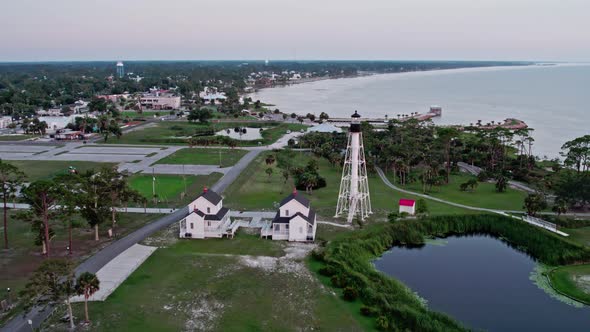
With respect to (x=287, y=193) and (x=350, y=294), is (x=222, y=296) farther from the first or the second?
(x=287, y=193)

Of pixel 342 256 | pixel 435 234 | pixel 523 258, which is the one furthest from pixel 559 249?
pixel 342 256

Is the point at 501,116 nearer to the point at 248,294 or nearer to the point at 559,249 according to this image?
the point at 559,249

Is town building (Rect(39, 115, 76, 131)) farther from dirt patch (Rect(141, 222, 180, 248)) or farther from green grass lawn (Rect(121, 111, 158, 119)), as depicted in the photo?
dirt patch (Rect(141, 222, 180, 248))

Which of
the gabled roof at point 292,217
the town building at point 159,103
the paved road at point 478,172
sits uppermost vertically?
the town building at point 159,103

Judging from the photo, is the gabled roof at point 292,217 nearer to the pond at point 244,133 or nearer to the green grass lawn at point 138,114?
the pond at point 244,133

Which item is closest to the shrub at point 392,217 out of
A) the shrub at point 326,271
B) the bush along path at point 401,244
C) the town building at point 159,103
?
the bush along path at point 401,244

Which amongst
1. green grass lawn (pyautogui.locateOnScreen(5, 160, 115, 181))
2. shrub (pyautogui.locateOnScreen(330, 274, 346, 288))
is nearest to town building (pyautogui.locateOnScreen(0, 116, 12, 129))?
green grass lawn (pyautogui.locateOnScreen(5, 160, 115, 181))
